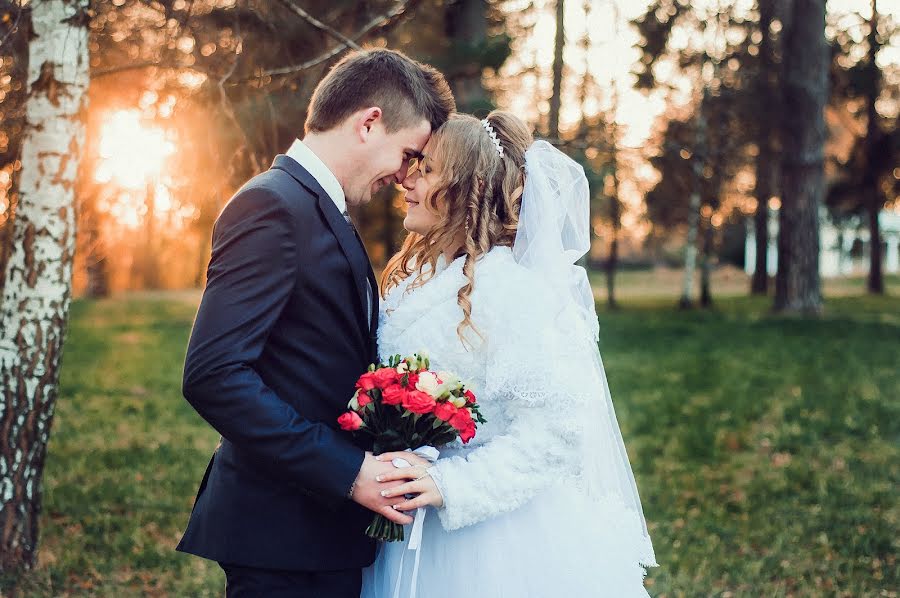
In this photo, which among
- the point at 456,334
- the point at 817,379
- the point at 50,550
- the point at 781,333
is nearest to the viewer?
the point at 456,334

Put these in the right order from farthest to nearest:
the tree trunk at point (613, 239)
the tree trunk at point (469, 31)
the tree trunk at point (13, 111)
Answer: the tree trunk at point (613, 239) < the tree trunk at point (469, 31) < the tree trunk at point (13, 111)

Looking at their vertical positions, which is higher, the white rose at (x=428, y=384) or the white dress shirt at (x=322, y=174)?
the white dress shirt at (x=322, y=174)

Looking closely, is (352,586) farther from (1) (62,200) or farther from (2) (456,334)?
(1) (62,200)

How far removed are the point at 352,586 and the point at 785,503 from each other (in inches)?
211

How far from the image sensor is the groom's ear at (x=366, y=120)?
2.85 meters

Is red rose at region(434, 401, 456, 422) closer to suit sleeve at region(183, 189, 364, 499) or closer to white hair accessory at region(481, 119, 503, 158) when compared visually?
suit sleeve at region(183, 189, 364, 499)

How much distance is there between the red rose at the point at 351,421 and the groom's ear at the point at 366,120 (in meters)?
0.92

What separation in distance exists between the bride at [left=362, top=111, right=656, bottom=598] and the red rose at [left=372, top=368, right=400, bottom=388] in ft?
0.68

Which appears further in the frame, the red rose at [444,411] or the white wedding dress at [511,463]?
the white wedding dress at [511,463]

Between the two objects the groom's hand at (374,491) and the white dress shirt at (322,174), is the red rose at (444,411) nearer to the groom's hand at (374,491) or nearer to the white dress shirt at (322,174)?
the groom's hand at (374,491)

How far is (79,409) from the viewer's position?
1039 cm

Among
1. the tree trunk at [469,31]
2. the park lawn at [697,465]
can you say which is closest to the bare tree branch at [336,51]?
the park lawn at [697,465]

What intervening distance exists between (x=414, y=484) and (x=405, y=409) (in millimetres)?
238

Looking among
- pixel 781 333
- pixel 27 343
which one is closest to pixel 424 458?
pixel 27 343
